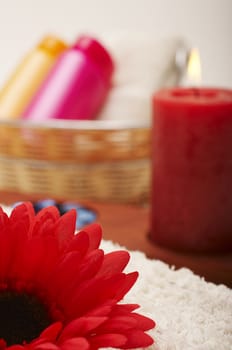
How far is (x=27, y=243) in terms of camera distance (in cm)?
23

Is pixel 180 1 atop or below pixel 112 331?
atop

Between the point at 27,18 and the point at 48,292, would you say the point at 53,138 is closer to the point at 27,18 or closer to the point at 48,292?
the point at 48,292

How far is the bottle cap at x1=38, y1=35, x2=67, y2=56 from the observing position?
0.78 m

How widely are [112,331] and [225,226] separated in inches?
11.1

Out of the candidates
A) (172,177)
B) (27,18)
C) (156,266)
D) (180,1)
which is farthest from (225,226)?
(27,18)

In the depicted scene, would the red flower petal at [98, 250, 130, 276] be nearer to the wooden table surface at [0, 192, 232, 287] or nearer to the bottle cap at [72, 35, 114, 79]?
the wooden table surface at [0, 192, 232, 287]

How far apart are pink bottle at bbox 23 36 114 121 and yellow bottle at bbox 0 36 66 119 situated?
1cm

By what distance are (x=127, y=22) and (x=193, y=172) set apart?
25.3 inches

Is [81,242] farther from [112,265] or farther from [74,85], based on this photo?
[74,85]

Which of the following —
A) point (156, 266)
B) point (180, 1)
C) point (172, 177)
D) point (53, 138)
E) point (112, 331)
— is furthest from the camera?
point (180, 1)

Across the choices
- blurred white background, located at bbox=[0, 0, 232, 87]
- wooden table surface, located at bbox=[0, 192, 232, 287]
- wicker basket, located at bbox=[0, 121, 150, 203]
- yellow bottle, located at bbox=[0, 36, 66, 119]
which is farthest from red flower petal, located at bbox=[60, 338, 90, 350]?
blurred white background, located at bbox=[0, 0, 232, 87]

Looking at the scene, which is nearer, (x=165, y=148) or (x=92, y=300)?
(x=92, y=300)

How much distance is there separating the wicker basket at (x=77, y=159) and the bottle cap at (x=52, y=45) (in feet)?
0.53

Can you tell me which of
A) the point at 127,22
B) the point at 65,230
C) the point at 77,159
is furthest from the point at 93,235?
the point at 127,22
